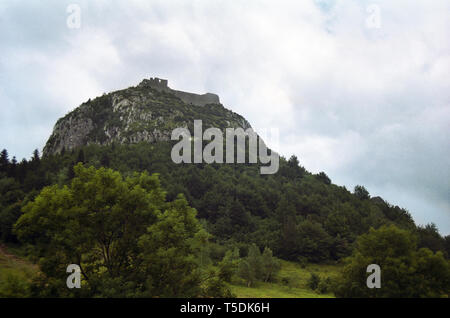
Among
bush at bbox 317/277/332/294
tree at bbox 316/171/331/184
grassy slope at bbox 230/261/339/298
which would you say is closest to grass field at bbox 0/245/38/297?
grassy slope at bbox 230/261/339/298

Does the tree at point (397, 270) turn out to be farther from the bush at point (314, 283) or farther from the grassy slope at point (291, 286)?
the bush at point (314, 283)

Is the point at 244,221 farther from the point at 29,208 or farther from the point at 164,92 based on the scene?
the point at 164,92

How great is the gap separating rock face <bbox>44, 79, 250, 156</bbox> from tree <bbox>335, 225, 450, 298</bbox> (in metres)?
128

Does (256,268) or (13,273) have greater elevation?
(13,273)

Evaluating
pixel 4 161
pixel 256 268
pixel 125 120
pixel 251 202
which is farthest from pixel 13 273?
pixel 125 120

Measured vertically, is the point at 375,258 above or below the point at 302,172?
below

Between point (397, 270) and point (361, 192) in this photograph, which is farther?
point (361, 192)

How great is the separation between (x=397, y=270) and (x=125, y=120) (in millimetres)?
160895

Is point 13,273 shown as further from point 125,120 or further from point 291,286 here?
point 125,120

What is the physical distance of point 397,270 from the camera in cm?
2589

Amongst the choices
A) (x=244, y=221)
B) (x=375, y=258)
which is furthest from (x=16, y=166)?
(x=375, y=258)

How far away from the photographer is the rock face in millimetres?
156750

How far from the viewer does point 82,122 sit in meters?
173
